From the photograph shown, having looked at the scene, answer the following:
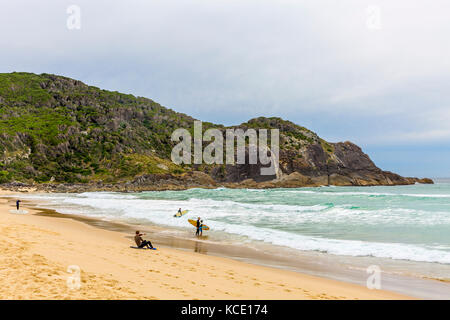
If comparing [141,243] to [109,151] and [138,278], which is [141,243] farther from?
[109,151]

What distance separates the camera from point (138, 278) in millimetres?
8172

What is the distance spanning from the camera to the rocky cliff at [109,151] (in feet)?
328

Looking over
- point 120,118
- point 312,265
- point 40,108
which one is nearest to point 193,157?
point 120,118

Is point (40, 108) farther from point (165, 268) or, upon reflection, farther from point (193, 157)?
point (165, 268)

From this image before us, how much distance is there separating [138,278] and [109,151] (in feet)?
389

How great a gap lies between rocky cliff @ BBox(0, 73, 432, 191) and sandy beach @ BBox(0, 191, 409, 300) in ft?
255

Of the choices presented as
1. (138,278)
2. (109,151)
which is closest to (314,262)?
(138,278)

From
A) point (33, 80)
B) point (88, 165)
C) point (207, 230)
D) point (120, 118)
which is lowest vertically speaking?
point (207, 230)

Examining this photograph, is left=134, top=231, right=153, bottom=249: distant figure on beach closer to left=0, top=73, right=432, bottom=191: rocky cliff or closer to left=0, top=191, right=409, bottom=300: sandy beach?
left=0, top=191, right=409, bottom=300: sandy beach

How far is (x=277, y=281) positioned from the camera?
30.1ft

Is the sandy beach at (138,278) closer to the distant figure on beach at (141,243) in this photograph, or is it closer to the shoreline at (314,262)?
the shoreline at (314,262)

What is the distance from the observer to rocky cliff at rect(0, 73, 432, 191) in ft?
328
